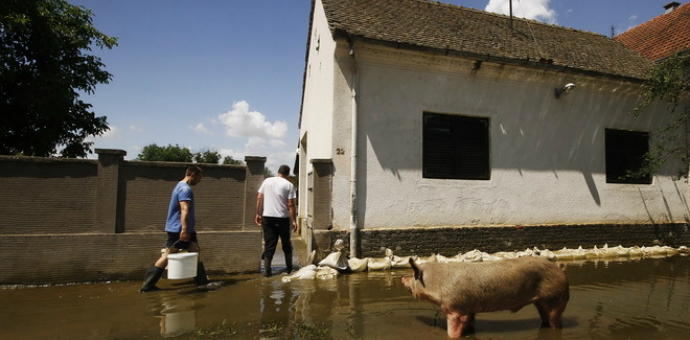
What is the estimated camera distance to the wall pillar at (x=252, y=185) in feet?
22.0

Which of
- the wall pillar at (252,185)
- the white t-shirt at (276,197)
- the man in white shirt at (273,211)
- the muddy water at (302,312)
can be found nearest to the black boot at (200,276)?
the muddy water at (302,312)

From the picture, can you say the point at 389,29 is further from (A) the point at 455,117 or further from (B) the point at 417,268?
(B) the point at 417,268

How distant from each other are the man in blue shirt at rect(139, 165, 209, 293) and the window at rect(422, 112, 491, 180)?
15.7 feet

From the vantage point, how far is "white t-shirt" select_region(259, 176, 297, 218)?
6.40 m

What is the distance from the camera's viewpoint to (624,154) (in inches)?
400

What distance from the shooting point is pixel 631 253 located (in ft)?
29.3

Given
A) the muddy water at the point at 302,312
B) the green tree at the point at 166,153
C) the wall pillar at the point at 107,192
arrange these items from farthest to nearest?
1. the green tree at the point at 166,153
2. the wall pillar at the point at 107,192
3. the muddy water at the point at 302,312

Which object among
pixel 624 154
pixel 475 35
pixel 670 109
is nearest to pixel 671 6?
pixel 670 109

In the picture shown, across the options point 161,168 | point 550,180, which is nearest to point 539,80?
point 550,180

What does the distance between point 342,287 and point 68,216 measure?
4.42 meters

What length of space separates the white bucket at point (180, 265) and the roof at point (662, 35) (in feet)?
46.4

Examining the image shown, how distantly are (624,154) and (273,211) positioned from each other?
9442 millimetres

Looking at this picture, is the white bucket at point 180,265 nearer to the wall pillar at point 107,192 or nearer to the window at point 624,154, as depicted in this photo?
the wall pillar at point 107,192

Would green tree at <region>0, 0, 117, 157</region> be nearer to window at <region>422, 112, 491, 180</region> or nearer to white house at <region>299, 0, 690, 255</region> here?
white house at <region>299, 0, 690, 255</region>
